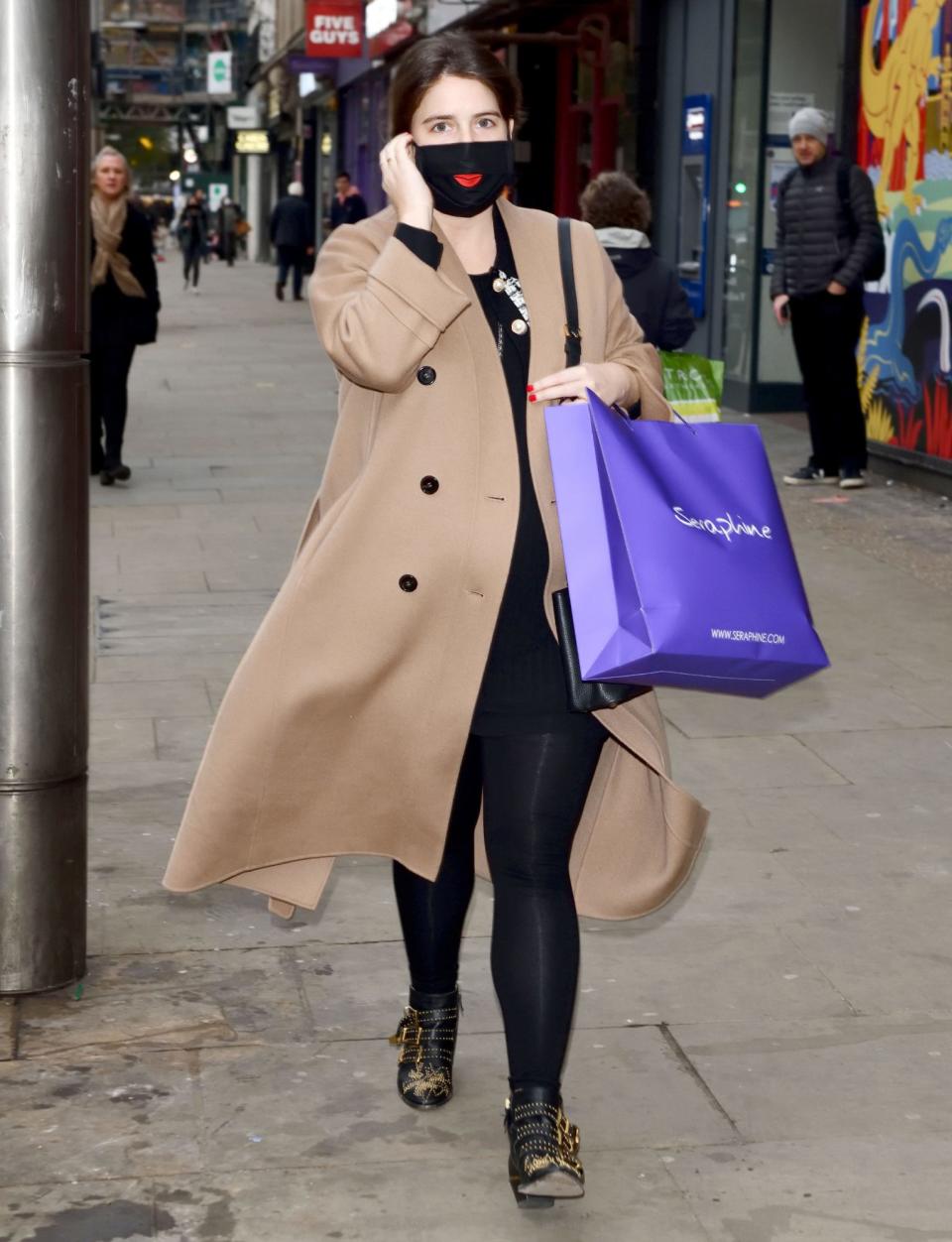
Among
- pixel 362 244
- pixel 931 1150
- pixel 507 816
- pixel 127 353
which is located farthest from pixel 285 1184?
pixel 127 353

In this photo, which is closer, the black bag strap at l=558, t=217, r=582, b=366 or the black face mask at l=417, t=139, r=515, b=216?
the black face mask at l=417, t=139, r=515, b=216

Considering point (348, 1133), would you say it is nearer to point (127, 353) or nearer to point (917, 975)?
point (917, 975)

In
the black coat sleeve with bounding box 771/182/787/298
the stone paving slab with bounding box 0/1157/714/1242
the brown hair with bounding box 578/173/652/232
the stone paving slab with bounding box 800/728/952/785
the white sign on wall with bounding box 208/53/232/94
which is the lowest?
the stone paving slab with bounding box 800/728/952/785

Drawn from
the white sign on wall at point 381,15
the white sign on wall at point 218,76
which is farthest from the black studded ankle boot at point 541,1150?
the white sign on wall at point 218,76

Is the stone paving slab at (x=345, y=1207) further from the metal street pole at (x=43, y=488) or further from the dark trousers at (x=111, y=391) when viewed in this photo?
the dark trousers at (x=111, y=391)

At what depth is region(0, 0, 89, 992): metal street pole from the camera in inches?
153

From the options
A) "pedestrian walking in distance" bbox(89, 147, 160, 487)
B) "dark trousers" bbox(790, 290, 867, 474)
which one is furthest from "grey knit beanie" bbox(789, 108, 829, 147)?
"pedestrian walking in distance" bbox(89, 147, 160, 487)

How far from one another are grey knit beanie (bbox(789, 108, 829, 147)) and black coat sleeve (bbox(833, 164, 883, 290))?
24cm

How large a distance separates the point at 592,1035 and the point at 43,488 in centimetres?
151

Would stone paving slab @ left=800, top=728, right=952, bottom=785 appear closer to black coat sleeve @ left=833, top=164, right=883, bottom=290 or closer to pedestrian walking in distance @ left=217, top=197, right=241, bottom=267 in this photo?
black coat sleeve @ left=833, top=164, right=883, bottom=290

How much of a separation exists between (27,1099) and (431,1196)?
2.70ft

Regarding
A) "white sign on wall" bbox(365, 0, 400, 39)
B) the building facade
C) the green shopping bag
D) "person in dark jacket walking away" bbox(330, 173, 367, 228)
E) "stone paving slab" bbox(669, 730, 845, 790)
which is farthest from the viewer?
"person in dark jacket walking away" bbox(330, 173, 367, 228)

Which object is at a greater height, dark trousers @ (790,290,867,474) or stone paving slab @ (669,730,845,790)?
dark trousers @ (790,290,867,474)

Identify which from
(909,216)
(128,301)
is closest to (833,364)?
(909,216)
